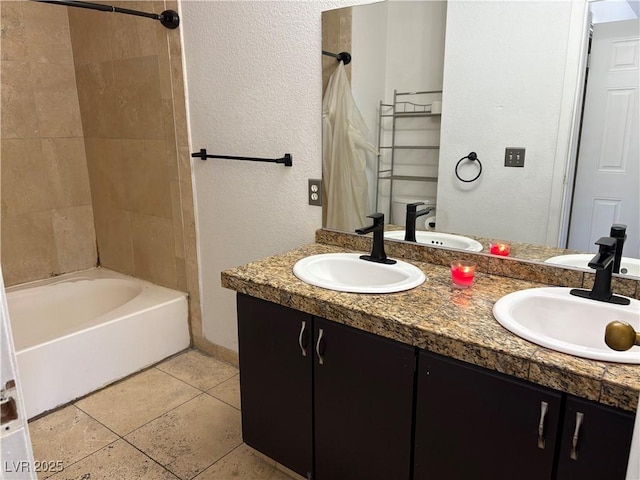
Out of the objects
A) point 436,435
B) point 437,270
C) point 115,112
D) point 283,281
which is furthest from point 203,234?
point 436,435

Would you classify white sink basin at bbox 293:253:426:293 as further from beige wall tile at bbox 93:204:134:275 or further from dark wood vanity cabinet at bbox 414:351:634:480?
beige wall tile at bbox 93:204:134:275

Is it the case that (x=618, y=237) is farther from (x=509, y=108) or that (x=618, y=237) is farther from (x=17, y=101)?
(x=17, y=101)

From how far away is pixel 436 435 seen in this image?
49.9 inches

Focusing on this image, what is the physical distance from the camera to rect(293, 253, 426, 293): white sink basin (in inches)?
61.5

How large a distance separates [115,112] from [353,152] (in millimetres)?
1689

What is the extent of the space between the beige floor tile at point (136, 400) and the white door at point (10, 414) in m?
1.74

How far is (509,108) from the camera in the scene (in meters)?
1.52

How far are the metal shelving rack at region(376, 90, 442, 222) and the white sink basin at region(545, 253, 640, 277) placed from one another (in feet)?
1.66

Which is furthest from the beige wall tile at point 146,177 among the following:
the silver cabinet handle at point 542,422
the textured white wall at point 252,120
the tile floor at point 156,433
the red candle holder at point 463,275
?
the silver cabinet handle at point 542,422

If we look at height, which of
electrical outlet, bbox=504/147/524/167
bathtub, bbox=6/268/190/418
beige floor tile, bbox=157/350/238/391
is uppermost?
electrical outlet, bbox=504/147/524/167

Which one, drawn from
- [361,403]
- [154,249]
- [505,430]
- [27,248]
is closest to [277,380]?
[361,403]

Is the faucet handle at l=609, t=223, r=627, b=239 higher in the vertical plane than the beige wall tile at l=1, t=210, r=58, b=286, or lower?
higher

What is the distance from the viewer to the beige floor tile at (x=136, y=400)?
7.14 feet

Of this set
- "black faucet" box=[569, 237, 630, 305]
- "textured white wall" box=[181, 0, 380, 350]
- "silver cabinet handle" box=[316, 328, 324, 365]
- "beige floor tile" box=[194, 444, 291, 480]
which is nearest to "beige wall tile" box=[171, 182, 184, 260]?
"textured white wall" box=[181, 0, 380, 350]
